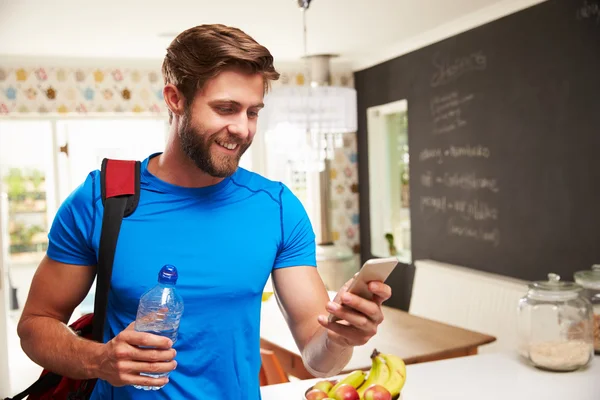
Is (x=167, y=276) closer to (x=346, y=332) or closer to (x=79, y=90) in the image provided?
(x=346, y=332)

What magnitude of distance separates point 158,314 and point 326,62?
15.7ft

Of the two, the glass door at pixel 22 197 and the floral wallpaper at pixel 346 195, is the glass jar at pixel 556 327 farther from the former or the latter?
the glass door at pixel 22 197

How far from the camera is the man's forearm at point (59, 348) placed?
116 centimetres

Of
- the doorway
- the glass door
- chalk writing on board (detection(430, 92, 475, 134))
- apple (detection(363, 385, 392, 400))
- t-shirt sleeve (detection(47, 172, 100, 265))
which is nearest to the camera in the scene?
t-shirt sleeve (detection(47, 172, 100, 265))

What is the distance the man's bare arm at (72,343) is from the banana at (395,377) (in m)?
0.76

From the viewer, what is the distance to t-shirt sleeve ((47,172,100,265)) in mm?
1260

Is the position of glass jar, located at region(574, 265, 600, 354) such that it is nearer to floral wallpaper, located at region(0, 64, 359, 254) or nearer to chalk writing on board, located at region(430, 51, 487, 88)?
chalk writing on board, located at region(430, 51, 487, 88)

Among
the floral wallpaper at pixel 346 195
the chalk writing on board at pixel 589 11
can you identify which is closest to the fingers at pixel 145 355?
the chalk writing on board at pixel 589 11

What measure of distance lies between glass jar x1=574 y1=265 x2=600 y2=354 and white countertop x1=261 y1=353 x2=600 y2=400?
9cm

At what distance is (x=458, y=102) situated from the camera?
183 inches

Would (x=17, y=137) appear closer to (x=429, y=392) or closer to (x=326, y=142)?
(x=326, y=142)

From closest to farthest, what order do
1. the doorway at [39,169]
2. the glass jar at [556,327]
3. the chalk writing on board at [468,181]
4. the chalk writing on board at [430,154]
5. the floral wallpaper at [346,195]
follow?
the glass jar at [556,327]
the chalk writing on board at [468,181]
the chalk writing on board at [430,154]
the doorway at [39,169]
the floral wallpaper at [346,195]

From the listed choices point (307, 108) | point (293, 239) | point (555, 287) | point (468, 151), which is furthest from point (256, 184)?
point (468, 151)

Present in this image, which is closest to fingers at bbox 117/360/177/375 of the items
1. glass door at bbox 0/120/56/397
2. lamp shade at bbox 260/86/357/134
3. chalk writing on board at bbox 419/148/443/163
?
lamp shade at bbox 260/86/357/134
